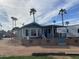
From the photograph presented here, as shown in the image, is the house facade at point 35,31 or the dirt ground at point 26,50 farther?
the house facade at point 35,31

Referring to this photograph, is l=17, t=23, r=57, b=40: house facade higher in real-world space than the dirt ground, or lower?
higher

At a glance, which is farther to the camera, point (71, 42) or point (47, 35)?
point (47, 35)

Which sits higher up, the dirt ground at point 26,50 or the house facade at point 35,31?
the house facade at point 35,31

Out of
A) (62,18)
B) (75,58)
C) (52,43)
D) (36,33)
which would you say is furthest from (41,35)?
(62,18)

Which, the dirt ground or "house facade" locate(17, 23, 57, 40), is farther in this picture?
"house facade" locate(17, 23, 57, 40)

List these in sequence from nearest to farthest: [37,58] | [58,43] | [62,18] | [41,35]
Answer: [37,58] → [58,43] → [41,35] → [62,18]

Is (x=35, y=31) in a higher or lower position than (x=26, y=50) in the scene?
higher

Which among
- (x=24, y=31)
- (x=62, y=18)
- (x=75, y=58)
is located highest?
(x=62, y=18)

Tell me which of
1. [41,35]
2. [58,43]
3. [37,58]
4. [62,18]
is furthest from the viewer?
[62,18]

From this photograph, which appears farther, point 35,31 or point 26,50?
point 35,31

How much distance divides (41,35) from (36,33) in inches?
44.5

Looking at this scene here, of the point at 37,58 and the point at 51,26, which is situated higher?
the point at 51,26

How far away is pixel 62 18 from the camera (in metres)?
75.8

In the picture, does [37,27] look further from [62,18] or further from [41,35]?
[62,18]
